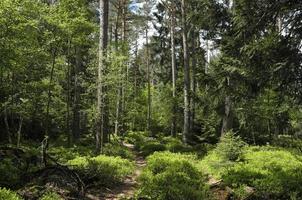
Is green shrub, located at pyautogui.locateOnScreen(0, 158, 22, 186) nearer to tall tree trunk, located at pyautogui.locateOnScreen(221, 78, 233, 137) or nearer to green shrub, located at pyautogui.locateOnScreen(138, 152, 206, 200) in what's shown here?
green shrub, located at pyautogui.locateOnScreen(138, 152, 206, 200)

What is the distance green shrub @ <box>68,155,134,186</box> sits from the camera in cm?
1086

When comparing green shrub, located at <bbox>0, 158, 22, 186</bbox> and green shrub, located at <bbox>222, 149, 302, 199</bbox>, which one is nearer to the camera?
green shrub, located at <bbox>0, 158, 22, 186</bbox>

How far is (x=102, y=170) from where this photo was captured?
11.1 meters

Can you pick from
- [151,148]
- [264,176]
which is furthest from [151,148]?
[264,176]

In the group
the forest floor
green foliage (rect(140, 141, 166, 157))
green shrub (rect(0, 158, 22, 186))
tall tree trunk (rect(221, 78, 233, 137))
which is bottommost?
the forest floor

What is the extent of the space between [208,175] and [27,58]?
315 inches

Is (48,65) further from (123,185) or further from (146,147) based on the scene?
(123,185)

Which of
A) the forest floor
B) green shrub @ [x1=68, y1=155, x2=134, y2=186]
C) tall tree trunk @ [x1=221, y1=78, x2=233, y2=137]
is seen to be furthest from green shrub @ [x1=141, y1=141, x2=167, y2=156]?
green shrub @ [x1=68, y1=155, x2=134, y2=186]

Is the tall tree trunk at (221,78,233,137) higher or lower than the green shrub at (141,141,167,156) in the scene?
higher

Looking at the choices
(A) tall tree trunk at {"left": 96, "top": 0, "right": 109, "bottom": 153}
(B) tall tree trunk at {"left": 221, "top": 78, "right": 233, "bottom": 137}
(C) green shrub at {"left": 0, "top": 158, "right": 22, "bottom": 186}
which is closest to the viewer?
(C) green shrub at {"left": 0, "top": 158, "right": 22, "bottom": 186}

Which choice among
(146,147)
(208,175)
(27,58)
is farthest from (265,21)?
(146,147)

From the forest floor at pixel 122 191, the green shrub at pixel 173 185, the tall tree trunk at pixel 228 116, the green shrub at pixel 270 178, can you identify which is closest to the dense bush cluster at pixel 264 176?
the green shrub at pixel 270 178

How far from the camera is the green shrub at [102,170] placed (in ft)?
35.6

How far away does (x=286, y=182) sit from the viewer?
32.8 ft
